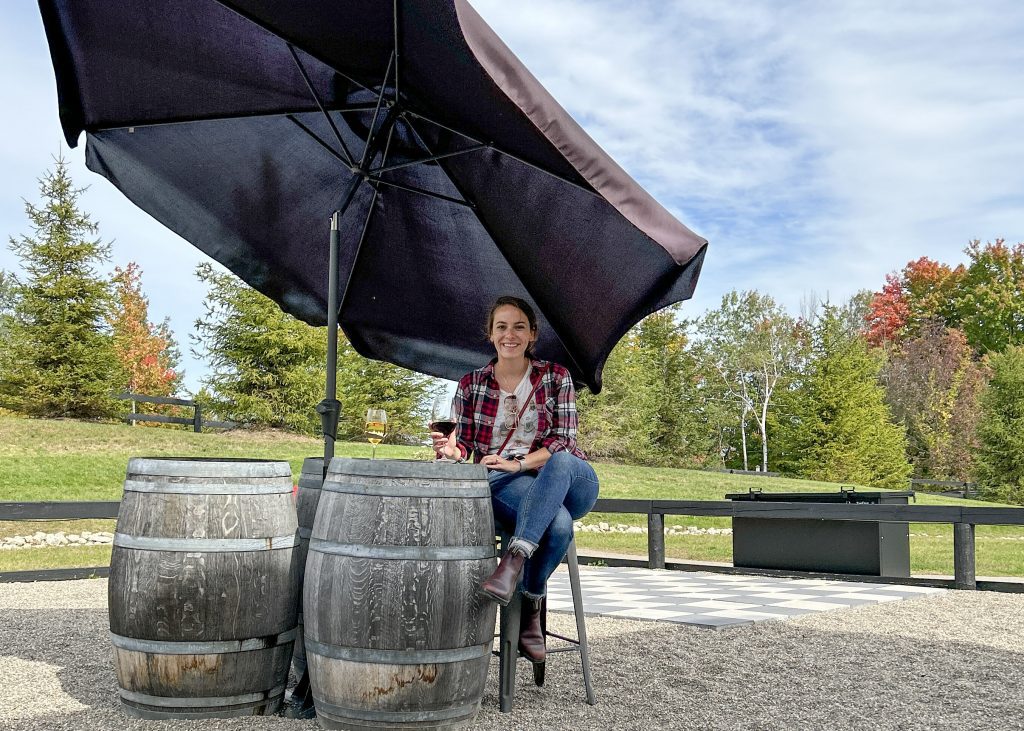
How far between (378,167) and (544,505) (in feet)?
5.86

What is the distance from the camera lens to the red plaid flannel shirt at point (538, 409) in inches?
142

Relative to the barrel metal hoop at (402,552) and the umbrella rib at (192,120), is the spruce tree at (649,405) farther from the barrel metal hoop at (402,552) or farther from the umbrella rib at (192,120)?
the barrel metal hoop at (402,552)

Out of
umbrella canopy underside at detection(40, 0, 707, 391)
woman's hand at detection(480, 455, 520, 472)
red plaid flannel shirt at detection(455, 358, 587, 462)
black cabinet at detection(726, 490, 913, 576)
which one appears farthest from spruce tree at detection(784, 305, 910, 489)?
woman's hand at detection(480, 455, 520, 472)

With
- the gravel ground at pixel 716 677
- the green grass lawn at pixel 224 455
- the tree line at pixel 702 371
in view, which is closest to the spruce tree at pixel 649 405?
the tree line at pixel 702 371

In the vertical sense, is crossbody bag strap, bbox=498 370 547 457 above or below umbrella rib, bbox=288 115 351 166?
below

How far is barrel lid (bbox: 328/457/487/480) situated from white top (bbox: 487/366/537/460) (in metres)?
0.78

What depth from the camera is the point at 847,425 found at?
91.4 ft

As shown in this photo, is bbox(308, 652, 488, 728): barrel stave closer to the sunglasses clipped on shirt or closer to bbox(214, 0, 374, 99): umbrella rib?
the sunglasses clipped on shirt

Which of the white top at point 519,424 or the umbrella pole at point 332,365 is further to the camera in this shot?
the white top at point 519,424

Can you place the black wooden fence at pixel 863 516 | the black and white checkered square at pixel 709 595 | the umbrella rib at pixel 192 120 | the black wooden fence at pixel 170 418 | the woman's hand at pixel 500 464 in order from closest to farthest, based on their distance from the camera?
the woman's hand at pixel 500 464 → the umbrella rib at pixel 192 120 → the black and white checkered square at pixel 709 595 → the black wooden fence at pixel 863 516 → the black wooden fence at pixel 170 418

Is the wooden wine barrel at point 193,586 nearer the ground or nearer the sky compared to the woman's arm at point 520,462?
nearer the ground

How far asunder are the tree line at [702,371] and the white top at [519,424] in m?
20.7

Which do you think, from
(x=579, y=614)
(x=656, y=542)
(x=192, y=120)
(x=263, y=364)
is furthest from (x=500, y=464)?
(x=263, y=364)

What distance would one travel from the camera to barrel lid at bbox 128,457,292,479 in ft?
9.62
